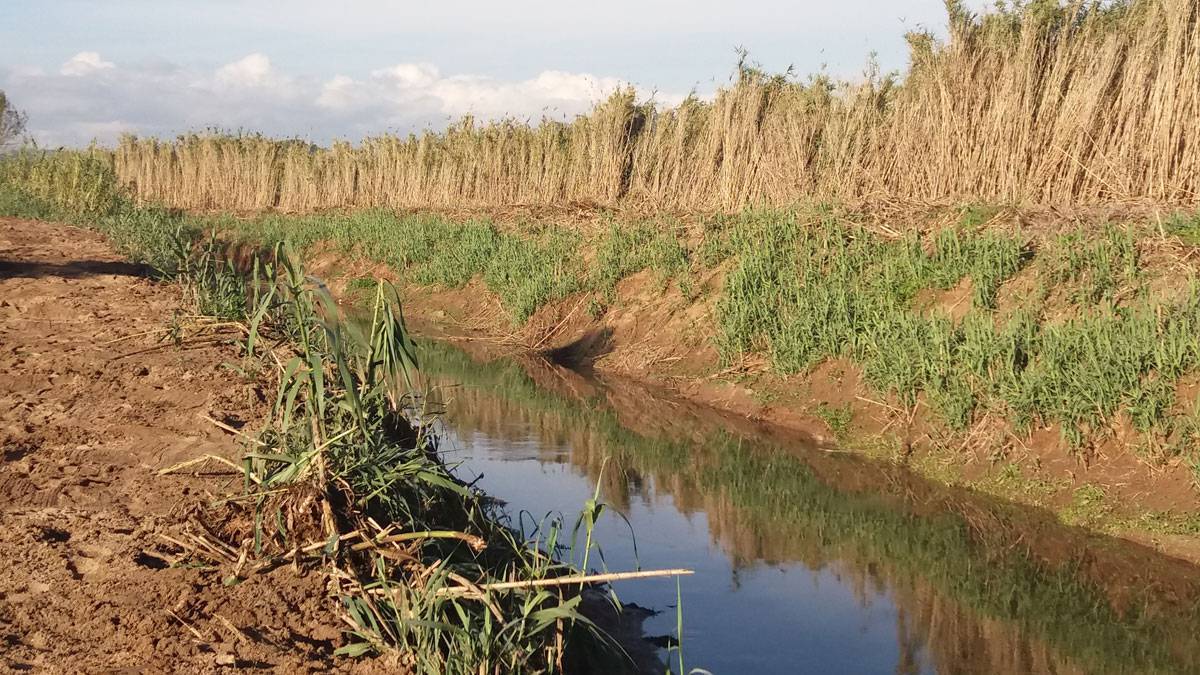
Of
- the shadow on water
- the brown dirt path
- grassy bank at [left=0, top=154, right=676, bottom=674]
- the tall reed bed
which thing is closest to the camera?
the brown dirt path

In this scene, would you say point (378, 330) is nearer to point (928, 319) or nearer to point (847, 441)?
point (847, 441)

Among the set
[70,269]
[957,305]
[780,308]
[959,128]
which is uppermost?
[959,128]

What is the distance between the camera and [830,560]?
605 cm

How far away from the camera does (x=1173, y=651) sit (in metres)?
4.88

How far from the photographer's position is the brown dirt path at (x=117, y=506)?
3312 millimetres

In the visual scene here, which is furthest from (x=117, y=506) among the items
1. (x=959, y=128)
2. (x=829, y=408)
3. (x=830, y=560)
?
(x=959, y=128)

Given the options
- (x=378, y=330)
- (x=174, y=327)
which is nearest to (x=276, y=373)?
(x=174, y=327)

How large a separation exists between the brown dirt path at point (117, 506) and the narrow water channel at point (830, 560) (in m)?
1.28

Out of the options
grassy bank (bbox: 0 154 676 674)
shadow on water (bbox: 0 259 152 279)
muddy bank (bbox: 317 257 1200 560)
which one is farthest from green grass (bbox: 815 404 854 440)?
shadow on water (bbox: 0 259 152 279)

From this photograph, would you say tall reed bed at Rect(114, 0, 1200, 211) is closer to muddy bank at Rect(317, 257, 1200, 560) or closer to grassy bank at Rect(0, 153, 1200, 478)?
grassy bank at Rect(0, 153, 1200, 478)

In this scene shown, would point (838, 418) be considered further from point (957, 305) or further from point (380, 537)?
point (380, 537)

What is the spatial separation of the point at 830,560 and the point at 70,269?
6.96m

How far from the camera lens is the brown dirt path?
331 centimetres

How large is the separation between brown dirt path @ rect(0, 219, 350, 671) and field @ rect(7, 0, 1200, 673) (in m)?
0.05
